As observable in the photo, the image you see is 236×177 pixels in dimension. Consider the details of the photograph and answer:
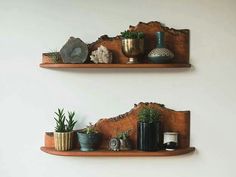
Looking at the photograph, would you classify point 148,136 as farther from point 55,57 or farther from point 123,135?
point 55,57

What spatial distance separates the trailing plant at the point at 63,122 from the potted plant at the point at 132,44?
47 centimetres

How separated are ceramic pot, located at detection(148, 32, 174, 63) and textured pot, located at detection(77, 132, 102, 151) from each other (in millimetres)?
524

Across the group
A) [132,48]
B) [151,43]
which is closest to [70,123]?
[132,48]

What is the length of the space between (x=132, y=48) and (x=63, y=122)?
1.86 ft

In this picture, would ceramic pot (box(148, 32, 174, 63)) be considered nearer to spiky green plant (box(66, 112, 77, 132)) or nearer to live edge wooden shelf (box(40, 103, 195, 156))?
live edge wooden shelf (box(40, 103, 195, 156))

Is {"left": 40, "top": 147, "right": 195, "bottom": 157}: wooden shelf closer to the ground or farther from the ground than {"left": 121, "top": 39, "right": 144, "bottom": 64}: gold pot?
closer to the ground

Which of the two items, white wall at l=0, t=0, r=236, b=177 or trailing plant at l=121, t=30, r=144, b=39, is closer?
trailing plant at l=121, t=30, r=144, b=39

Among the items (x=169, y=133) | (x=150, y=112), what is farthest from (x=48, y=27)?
(x=169, y=133)

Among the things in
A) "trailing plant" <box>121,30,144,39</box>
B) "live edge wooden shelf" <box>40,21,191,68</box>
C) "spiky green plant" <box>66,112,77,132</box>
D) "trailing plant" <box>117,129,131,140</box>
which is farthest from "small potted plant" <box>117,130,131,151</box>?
"trailing plant" <box>121,30,144,39</box>

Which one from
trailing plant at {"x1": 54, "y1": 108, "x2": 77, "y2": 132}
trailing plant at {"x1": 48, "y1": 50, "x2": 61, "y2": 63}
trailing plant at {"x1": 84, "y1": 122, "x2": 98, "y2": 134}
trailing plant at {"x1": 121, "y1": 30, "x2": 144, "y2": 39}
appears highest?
trailing plant at {"x1": 121, "y1": 30, "x2": 144, "y2": 39}

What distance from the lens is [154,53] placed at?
191cm

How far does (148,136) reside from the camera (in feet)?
6.28

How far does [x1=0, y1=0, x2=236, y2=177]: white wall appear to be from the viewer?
2.02 meters

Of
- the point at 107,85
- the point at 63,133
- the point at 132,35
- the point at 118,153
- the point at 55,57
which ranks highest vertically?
the point at 132,35
